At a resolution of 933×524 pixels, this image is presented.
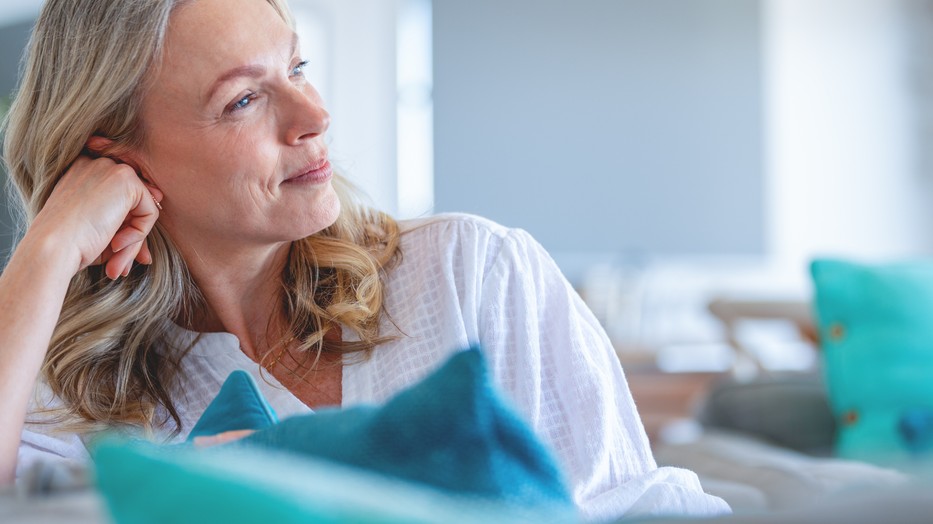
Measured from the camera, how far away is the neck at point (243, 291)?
1.39m

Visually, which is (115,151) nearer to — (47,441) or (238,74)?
(238,74)

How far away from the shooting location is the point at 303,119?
128 cm

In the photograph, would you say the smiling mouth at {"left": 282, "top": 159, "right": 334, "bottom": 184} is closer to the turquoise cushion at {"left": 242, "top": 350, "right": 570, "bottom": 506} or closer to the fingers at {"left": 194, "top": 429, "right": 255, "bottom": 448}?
the fingers at {"left": 194, "top": 429, "right": 255, "bottom": 448}

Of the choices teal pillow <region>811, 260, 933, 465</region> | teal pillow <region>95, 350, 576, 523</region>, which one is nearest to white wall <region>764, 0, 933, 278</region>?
teal pillow <region>811, 260, 933, 465</region>

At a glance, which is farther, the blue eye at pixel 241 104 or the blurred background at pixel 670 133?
the blurred background at pixel 670 133

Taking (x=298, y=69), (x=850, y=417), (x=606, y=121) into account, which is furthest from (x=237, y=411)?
(x=606, y=121)

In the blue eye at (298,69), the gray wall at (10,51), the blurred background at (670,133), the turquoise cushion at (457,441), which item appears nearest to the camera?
the turquoise cushion at (457,441)

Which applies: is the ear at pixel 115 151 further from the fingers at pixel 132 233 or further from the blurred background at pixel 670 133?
the blurred background at pixel 670 133

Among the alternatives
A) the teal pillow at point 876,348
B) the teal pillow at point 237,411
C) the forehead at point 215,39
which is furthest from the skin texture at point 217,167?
the teal pillow at point 876,348

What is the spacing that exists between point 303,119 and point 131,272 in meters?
0.38

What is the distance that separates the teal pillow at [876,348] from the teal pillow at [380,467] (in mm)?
1952

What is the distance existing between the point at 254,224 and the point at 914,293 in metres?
1.68

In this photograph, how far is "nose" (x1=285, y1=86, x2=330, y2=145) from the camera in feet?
4.21

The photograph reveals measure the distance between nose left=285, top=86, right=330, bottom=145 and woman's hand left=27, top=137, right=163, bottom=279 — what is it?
0.74 ft
